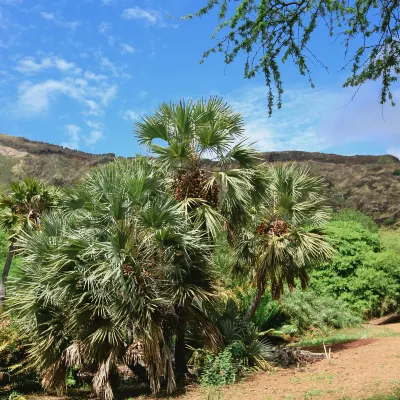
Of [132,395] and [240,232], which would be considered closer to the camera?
[132,395]

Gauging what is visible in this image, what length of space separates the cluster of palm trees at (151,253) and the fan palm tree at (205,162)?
0.09 ft

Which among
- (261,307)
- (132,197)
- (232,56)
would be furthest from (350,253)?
(232,56)

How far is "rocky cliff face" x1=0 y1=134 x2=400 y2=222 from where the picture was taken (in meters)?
66.8

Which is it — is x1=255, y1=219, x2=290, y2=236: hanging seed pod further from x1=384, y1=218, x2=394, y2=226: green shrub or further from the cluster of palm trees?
x1=384, y1=218, x2=394, y2=226: green shrub

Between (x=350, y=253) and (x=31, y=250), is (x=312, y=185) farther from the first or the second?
(x=350, y=253)

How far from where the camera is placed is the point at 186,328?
37.2 feet

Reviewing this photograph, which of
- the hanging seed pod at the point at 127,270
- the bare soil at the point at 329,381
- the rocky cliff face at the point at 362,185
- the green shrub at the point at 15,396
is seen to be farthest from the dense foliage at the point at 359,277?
the rocky cliff face at the point at 362,185

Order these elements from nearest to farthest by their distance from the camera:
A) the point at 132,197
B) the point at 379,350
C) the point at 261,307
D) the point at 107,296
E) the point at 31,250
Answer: the point at 107,296 → the point at 132,197 → the point at 31,250 → the point at 379,350 → the point at 261,307

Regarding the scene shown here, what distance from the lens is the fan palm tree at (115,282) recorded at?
945 centimetres

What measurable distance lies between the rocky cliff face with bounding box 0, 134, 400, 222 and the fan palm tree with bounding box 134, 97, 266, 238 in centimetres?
4676

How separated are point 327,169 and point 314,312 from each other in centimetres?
6275

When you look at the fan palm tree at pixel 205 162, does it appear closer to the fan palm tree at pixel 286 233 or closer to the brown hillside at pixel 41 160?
the fan palm tree at pixel 286 233

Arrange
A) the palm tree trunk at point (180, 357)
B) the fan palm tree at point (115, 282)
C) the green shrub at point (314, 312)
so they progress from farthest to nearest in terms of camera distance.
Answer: the green shrub at point (314, 312) < the palm tree trunk at point (180, 357) < the fan palm tree at point (115, 282)

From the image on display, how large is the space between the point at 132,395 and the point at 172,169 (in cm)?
526
